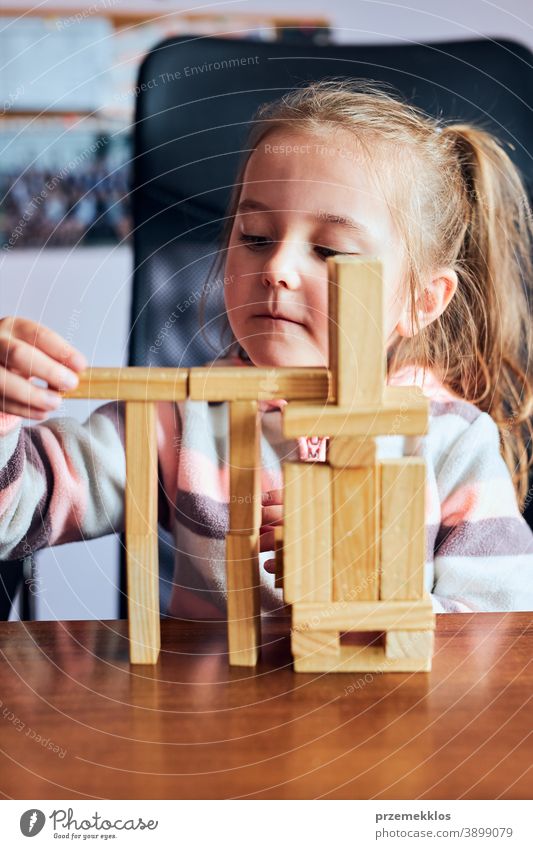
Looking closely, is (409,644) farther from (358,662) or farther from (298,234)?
(298,234)

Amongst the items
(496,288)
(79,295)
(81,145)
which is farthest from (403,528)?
(81,145)

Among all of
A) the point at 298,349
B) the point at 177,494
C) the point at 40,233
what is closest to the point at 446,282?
the point at 298,349

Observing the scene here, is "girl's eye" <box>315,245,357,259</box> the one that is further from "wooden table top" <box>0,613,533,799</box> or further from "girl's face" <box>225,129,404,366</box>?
"wooden table top" <box>0,613,533,799</box>

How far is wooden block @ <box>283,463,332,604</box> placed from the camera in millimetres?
561

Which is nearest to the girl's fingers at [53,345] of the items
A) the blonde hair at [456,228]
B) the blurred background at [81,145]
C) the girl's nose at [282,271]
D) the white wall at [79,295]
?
the girl's nose at [282,271]

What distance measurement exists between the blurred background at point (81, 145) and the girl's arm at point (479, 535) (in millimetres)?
1223

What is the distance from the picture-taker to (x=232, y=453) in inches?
23.2

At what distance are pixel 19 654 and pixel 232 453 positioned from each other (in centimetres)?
19

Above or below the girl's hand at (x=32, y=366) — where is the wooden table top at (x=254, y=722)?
below

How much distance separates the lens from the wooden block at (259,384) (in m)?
0.57

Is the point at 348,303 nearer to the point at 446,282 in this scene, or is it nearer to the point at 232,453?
the point at 232,453

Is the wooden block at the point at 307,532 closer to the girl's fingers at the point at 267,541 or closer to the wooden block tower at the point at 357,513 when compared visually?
the wooden block tower at the point at 357,513

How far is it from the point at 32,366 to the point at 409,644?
276 millimetres
